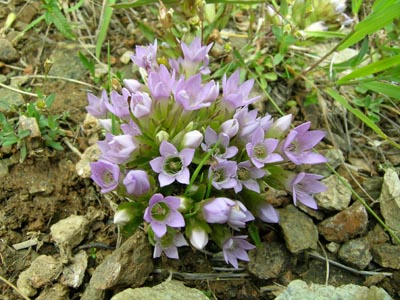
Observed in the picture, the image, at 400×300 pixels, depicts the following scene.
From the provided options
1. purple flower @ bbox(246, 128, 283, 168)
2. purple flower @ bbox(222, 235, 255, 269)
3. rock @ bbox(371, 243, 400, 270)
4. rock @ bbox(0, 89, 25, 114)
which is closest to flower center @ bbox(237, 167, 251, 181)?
purple flower @ bbox(246, 128, 283, 168)

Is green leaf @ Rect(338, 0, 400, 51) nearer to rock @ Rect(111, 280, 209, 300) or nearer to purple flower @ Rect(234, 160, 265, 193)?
purple flower @ Rect(234, 160, 265, 193)

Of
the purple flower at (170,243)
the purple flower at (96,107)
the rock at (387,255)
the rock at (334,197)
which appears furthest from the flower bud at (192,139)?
the rock at (387,255)

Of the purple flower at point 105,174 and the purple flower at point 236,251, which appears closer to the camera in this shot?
the purple flower at point 105,174

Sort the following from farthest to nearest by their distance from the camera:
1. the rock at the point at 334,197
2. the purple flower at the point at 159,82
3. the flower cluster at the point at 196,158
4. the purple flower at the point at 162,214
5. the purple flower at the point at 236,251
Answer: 1. the rock at the point at 334,197
2. the purple flower at the point at 236,251
3. the purple flower at the point at 159,82
4. the flower cluster at the point at 196,158
5. the purple flower at the point at 162,214

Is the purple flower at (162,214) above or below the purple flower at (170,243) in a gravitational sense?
above

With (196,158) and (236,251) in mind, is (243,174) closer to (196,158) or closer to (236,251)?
(196,158)

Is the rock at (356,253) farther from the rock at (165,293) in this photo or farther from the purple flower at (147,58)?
the purple flower at (147,58)

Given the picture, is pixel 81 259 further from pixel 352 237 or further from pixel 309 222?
pixel 352 237

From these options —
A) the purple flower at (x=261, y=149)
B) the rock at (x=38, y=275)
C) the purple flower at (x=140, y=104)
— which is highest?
the purple flower at (x=140, y=104)
